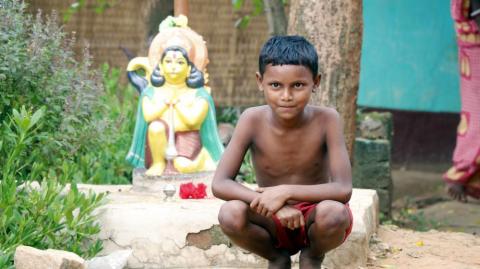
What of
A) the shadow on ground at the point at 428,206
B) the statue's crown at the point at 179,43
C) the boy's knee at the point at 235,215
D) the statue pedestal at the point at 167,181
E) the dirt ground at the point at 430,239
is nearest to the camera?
the boy's knee at the point at 235,215

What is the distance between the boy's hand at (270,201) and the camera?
12.9ft

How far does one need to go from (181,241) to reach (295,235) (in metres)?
1.20

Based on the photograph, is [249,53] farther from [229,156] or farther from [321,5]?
[229,156]

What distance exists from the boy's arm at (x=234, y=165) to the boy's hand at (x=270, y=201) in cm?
8

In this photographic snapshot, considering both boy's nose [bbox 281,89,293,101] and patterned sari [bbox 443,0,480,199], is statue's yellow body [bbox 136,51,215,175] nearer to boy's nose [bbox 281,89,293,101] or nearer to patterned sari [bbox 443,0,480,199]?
patterned sari [bbox 443,0,480,199]

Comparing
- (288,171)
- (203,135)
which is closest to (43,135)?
(203,135)

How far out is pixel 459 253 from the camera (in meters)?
5.91

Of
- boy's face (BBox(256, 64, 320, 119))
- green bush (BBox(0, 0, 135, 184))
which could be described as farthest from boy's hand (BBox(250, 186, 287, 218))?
green bush (BBox(0, 0, 135, 184))

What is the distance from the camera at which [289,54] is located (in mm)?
4051

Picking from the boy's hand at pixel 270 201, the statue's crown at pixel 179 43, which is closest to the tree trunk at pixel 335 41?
the statue's crown at pixel 179 43

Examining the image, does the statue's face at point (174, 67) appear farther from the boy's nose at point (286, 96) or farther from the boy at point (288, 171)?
the boy's nose at point (286, 96)

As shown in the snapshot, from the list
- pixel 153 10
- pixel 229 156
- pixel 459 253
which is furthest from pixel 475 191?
pixel 229 156

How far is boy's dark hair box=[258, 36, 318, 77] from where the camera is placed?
404cm

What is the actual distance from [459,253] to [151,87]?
88.6 inches
